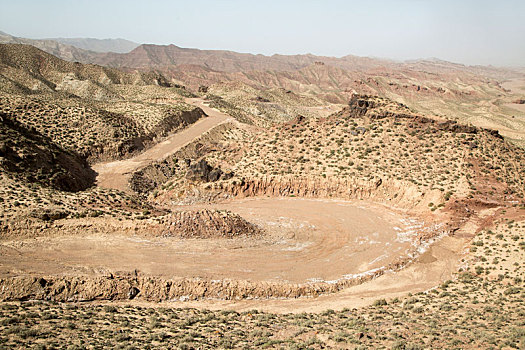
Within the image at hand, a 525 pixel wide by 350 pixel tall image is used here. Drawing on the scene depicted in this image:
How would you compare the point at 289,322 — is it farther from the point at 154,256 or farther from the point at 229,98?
the point at 229,98

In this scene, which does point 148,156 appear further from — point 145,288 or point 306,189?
point 145,288

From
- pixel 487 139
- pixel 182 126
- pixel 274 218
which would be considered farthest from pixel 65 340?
pixel 182 126

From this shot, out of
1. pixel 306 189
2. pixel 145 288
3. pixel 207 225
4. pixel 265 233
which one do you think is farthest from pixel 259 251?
pixel 306 189

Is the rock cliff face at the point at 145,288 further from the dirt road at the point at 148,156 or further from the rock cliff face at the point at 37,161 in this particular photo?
the dirt road at the point at 148,156

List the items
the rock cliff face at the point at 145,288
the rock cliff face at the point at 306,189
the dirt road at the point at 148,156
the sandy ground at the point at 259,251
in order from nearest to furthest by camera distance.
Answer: the rock cliff face at the point at 145,288 → the sandy ground at the point at 259,251 → the rock cliff face at the point at 306,189 → the dirt road at the point at 148,156

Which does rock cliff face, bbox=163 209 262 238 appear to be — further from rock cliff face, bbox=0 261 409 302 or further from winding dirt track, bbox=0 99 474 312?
rock cliff face, bbox=0 261 409 302

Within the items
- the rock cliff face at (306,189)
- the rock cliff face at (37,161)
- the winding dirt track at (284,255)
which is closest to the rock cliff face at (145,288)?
the winding dirt track at (284,255)
